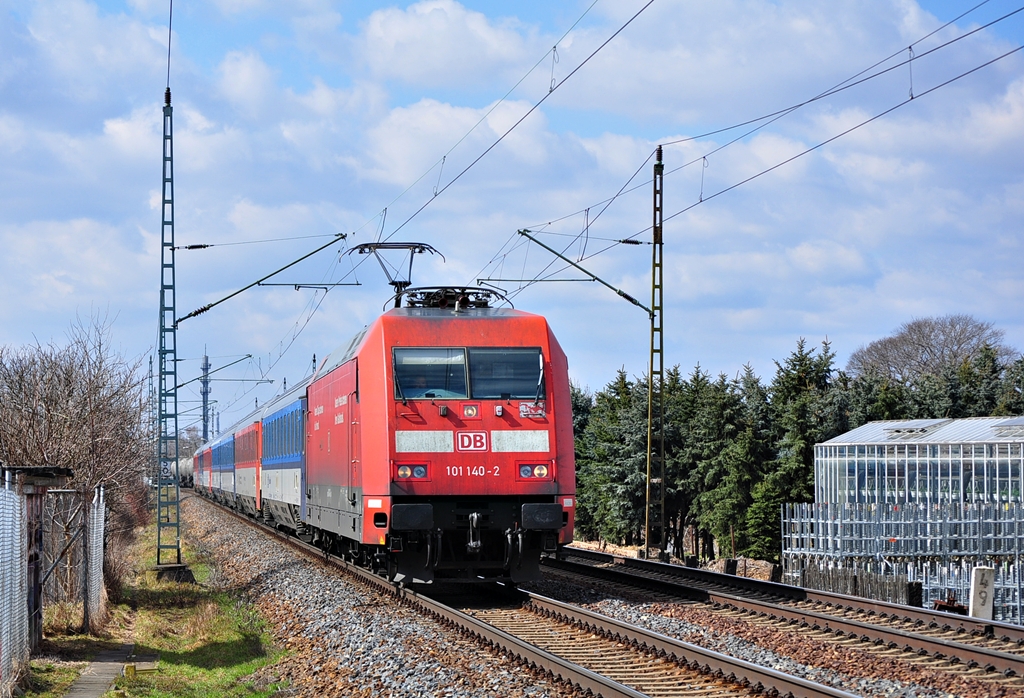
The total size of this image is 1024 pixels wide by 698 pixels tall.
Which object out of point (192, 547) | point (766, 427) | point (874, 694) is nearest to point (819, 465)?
point (766, 427)

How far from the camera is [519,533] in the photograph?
14.7 metres

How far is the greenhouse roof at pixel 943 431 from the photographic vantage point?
25641 millimetres

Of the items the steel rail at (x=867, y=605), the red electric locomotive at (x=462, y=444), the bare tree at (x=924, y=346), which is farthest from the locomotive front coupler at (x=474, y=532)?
the bare tree at (x=924, y=346)

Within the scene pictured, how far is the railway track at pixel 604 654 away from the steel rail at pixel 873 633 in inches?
87.1

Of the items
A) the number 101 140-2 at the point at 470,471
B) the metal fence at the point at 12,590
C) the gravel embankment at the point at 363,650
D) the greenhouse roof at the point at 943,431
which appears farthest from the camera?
the greenhouse roof at the point at 943,431

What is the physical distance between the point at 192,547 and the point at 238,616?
55.8ft

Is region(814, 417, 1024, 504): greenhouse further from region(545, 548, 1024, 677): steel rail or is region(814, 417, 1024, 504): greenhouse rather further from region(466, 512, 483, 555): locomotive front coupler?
region(466, 512, 483, 555): locomotive front coupler

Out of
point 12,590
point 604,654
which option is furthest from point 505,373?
point 12,590

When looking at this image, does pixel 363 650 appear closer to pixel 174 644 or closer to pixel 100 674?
pixel 100 674

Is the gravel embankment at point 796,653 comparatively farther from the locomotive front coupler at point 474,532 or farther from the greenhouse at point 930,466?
the greenhouse at point 930,466

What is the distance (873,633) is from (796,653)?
122cm

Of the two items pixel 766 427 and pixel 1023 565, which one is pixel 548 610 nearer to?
pixel 1023 565

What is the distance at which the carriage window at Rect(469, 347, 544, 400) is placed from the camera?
49.0ft

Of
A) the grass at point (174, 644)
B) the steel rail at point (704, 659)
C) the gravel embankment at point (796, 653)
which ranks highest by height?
the steel rail at point (704, 659)
